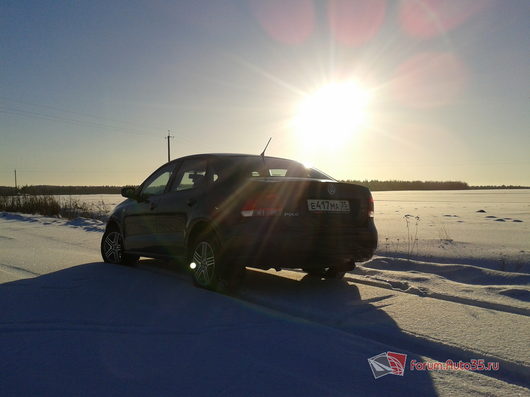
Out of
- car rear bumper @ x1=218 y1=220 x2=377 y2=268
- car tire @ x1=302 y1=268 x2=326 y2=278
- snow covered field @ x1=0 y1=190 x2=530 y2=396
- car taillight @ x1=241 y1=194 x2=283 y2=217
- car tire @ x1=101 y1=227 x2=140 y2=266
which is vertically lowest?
snow covered field @ x1=0 y1=190 x2=530 y2=396

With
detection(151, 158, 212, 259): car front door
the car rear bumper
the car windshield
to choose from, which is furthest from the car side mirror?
the car rear bumper

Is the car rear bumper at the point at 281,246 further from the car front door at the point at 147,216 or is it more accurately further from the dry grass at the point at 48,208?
the dry grass at the point at 48,208

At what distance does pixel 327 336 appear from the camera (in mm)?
3330

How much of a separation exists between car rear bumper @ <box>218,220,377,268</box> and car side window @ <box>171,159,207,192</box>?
1.08 meters

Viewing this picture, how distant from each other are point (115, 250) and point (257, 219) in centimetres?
340

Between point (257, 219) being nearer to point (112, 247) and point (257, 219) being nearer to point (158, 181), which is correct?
point (158, 181)

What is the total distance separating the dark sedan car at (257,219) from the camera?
4.40 m

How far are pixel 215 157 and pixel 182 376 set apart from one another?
3184mm

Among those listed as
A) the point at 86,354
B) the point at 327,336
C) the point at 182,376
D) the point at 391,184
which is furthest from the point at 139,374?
the point at 391,184

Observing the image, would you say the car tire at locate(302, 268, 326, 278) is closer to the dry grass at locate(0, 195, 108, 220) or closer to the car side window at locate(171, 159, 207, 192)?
the car side window at locate(171, 159, 207, 192)

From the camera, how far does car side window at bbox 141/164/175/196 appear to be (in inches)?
242

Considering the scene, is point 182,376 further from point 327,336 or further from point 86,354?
point 327,336

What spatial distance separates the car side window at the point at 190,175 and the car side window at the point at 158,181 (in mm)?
313

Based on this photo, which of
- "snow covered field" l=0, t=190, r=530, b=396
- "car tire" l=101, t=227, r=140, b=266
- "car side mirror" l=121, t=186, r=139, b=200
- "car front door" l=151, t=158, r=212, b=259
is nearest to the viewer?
"snow covered field" l=0, t=190, r=530, b=396
